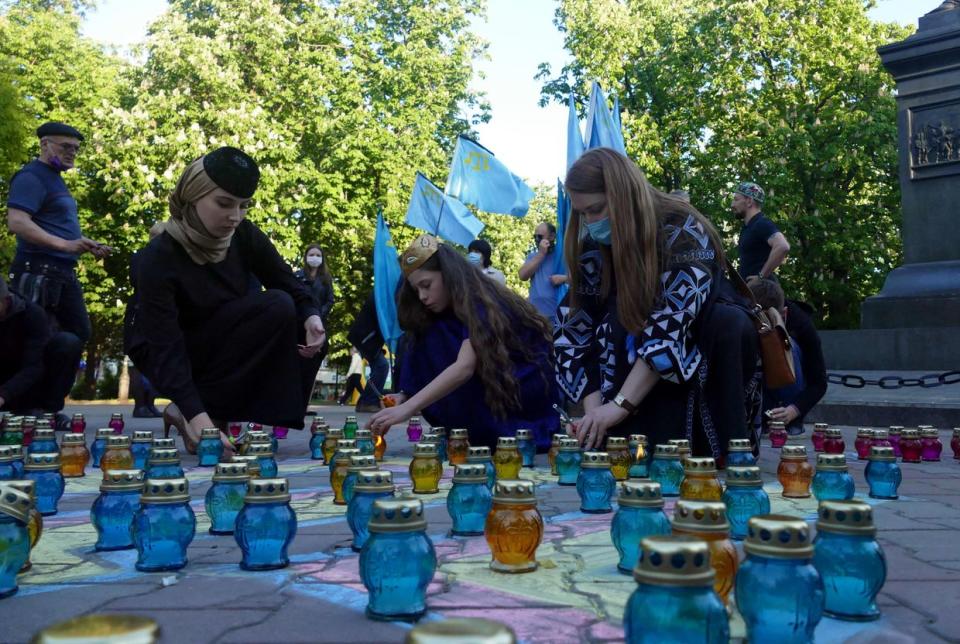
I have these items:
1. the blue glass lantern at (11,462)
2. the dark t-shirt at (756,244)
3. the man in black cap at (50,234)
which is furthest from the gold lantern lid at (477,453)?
the dark t-shirt at (756,244)

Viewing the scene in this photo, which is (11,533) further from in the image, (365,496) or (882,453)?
(882,453)

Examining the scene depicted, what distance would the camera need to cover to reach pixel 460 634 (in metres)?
Result: 1.30

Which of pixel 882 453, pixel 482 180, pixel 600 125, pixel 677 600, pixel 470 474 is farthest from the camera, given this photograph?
pixel 482 180

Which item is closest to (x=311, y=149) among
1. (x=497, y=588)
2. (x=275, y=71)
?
(x=275, y=71)

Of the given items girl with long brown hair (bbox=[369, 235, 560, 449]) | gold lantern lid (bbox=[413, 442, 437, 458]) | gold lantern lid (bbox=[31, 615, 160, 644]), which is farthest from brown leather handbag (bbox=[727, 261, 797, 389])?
gold lantern lid (bbox=[31, 615, 160, 644])

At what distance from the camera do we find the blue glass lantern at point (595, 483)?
3748 millimetres

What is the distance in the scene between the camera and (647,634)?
1.73m

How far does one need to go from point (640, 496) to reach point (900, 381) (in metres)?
7.16

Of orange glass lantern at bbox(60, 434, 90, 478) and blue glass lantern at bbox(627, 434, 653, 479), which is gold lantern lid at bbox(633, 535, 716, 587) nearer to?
blue glass lantern at bbox(627, 434, 653, 479)

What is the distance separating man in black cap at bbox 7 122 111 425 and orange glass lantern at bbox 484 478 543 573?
5640 millimetres

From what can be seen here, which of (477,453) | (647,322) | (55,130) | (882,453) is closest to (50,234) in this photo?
(55,130)

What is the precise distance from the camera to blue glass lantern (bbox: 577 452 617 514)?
375cm

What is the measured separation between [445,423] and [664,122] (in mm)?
25358

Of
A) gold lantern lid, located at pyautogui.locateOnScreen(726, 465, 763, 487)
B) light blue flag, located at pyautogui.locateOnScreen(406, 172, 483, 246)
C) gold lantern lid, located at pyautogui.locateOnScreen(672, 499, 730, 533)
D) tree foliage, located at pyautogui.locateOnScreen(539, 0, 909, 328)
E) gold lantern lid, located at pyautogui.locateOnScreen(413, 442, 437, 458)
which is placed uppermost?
tree foliage, located at pyautogui.locateOnScreen(539, 0, 909, 328)
